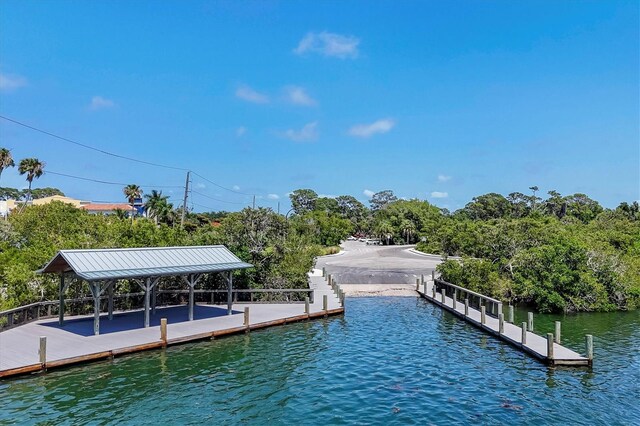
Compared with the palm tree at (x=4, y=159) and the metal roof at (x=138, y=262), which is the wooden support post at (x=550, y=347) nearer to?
the metal roof at (x=138, y=262)

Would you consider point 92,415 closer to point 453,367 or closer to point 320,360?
point 320,360

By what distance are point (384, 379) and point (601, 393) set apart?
22.3ft

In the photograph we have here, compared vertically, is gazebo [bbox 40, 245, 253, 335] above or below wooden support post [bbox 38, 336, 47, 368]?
above

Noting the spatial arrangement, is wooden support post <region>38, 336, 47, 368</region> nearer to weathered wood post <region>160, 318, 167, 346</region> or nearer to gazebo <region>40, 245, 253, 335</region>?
gazebo <region>40, 245, 253, 335</region>

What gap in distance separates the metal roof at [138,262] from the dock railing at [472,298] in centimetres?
1336

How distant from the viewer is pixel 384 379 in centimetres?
1556

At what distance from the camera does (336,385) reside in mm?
15008

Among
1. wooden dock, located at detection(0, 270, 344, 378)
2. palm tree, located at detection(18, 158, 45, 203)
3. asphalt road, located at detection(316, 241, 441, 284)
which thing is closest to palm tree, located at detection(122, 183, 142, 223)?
palm tree, located at detection(18, 158, 45, 203)

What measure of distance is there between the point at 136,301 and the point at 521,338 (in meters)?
20.1

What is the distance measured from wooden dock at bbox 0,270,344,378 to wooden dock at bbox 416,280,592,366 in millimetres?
7143

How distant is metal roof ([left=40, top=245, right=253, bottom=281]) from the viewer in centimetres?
1859

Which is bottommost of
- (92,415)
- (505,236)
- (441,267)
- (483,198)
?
(92,415)

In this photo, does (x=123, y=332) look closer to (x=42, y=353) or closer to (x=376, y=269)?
(x=42, y=353)

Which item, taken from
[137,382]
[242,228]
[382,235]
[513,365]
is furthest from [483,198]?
[137,382]
